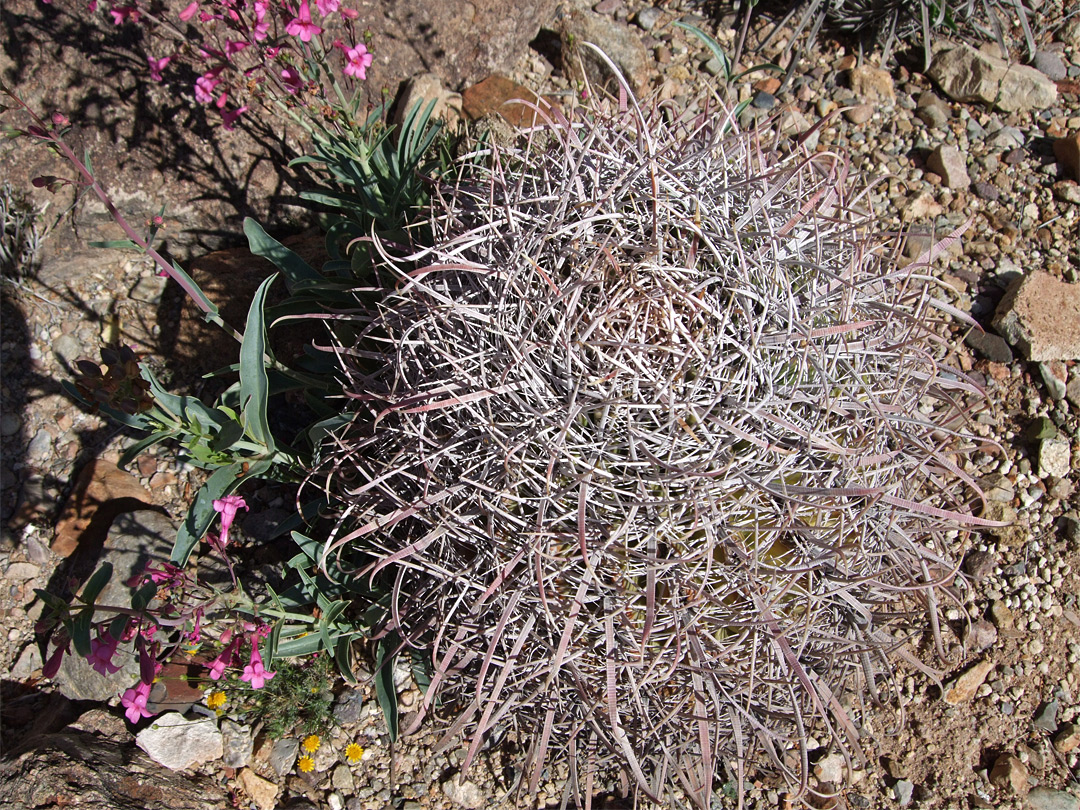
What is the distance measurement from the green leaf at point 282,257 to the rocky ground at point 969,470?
44cm

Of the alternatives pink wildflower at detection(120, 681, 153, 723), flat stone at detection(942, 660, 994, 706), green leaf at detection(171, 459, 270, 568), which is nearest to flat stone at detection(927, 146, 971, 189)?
flat stone at detection(942, 660, 994, 706)

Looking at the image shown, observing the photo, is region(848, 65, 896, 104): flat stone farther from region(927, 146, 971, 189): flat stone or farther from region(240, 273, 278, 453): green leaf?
region(240, 273, 278, 453): green leaf

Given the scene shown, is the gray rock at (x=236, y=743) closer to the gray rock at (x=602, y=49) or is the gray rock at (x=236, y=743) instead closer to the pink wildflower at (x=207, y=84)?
the pink wildflower at (x=207, y=84)

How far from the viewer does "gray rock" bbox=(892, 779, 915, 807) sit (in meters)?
1.93

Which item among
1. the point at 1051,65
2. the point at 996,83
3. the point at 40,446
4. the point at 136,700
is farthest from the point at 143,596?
the point at 1051,65

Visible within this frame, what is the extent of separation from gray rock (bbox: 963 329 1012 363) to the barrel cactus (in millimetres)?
1088

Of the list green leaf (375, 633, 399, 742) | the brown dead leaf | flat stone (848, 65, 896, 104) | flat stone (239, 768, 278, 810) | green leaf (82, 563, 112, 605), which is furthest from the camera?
flat stone (848, 65, 896, 104)

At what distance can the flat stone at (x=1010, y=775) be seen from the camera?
1.93m

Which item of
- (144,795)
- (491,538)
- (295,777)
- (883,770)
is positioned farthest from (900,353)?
(144,795)

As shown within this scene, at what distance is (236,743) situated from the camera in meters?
1.92

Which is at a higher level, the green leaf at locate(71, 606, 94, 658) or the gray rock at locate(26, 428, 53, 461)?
the gray rock at locate(26, 428, 53, 461)

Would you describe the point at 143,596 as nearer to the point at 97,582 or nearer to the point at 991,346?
the point at 97,582

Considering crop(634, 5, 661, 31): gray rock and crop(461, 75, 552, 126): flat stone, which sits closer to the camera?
crop(461, 75, 552, 126): flat stone

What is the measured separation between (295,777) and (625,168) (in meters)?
1.66
